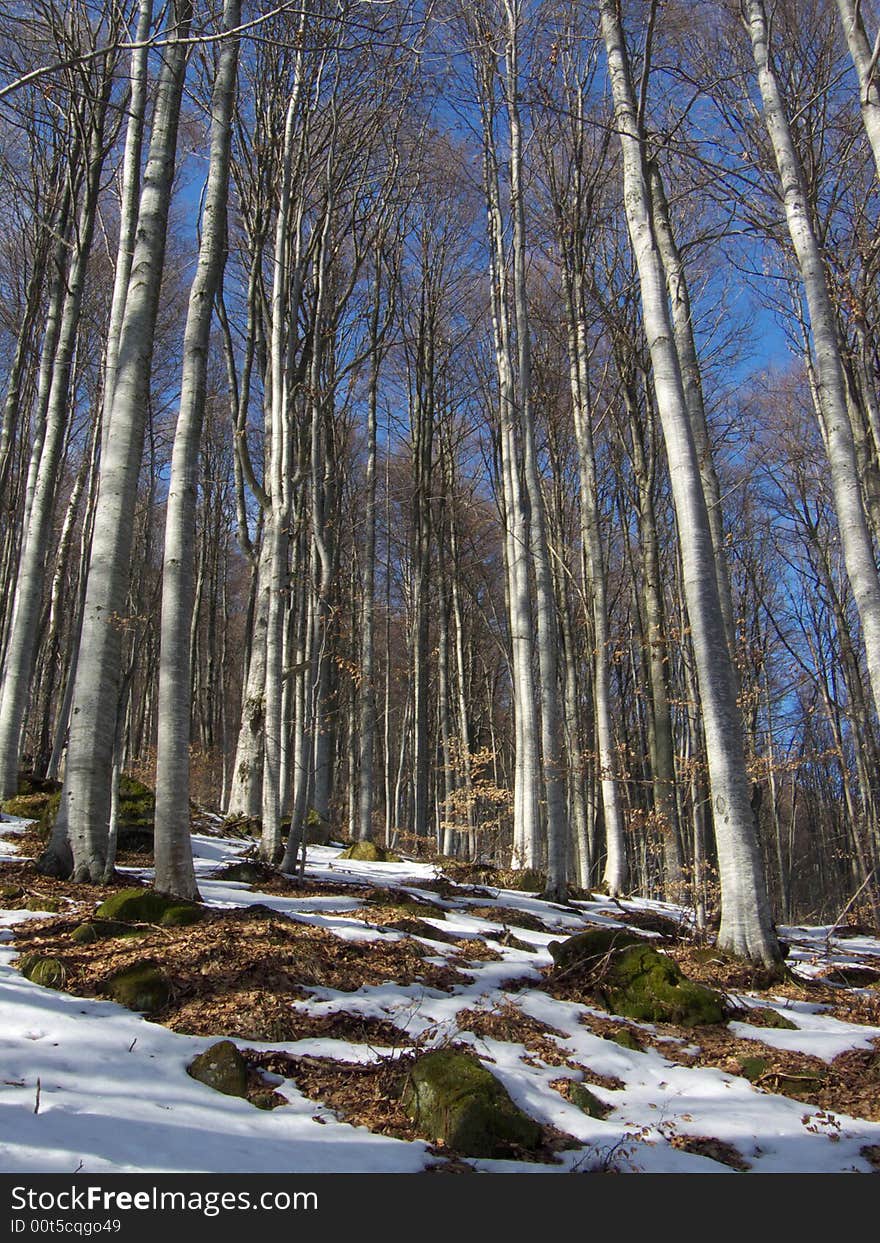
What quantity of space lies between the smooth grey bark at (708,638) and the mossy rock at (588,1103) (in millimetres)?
2571

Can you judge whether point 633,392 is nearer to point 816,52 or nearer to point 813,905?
point 816,52

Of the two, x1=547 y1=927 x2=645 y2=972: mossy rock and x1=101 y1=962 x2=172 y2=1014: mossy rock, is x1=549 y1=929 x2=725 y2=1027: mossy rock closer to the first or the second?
x1=547 y1=927 x2=645 y2=972: mossy rock

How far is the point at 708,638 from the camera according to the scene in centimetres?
602

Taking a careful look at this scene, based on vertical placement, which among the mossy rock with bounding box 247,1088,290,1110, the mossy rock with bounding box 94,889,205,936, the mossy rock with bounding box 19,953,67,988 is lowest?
the mossy rock with bounding box 247,1088,290,1110

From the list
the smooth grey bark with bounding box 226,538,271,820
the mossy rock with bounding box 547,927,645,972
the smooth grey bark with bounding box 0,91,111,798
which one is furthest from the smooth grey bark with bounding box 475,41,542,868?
the smooth grey bark with bounding box 0,91,111,798

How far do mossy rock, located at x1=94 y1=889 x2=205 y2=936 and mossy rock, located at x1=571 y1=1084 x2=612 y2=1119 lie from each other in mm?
2486

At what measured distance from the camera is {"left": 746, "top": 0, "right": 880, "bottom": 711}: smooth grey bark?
6082 millimetres

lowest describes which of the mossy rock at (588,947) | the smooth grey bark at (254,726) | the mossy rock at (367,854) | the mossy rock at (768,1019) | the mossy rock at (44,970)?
the mossy rock at (768,1019)

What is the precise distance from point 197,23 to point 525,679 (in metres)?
7.34

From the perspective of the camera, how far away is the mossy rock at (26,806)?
8359mm

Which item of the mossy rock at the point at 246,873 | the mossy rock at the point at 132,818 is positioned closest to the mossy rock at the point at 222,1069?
the mossy rock at the point at 246,873

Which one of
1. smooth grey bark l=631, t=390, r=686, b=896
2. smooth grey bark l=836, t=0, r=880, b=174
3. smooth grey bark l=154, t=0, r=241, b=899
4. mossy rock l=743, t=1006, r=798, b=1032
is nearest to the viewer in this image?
mossy rock l=743, t=1006, r=798, b=1032

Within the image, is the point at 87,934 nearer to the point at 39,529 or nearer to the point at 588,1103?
the point at 588,1103

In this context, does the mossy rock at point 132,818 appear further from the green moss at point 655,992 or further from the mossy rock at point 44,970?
the green moss at point 655,992
